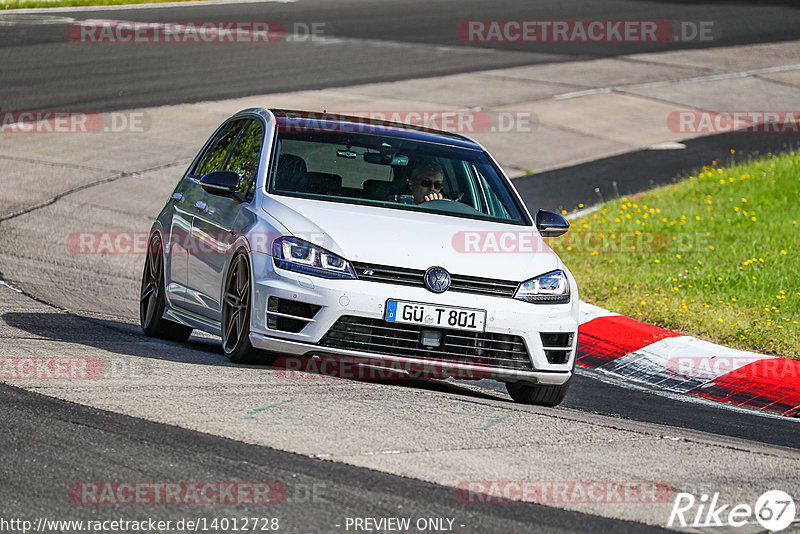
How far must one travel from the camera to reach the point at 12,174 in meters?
16.1

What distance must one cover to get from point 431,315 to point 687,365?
3.03 meters

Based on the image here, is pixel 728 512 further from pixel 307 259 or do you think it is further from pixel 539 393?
pixel 307 259

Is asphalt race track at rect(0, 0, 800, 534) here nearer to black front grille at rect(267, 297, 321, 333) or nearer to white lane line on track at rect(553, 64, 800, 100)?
black front grille at rect(267, 297, 321, 333)

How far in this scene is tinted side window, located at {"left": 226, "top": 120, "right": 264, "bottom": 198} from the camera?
8086mm

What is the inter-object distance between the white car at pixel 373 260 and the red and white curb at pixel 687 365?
1642 millimetres

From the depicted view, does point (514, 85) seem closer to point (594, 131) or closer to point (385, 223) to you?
point (594, 131)

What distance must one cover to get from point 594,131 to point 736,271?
994 cm

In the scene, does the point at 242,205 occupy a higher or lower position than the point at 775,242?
higher

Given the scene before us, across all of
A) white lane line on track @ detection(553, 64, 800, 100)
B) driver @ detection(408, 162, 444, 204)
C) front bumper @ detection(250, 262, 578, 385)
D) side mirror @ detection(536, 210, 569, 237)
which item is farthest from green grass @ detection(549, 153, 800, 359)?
white lane line on track @ detection(553, 64, 800, 100)

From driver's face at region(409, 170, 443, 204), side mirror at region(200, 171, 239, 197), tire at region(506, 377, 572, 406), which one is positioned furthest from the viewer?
driver's face at region(409, 170, 443, 204)

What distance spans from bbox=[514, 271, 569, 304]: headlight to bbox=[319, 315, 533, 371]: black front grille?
0.30 m

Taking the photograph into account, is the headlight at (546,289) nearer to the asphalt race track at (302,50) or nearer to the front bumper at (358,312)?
the front bumper at (358,312)

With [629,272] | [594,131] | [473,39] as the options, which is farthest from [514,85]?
[629,272]

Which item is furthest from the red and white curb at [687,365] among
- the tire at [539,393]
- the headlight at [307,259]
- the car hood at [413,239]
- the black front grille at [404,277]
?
the headlight at [307,259]
